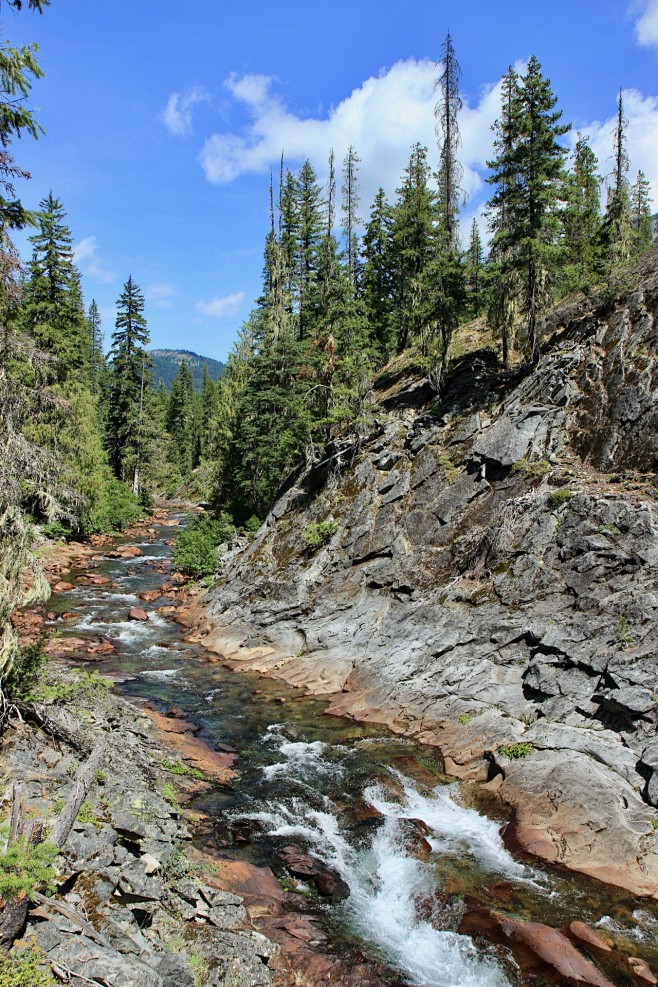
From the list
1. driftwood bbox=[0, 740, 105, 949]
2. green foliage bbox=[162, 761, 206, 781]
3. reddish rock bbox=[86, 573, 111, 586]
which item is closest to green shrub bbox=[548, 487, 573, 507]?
green foliage bbox=[162, 761, 206, 781]

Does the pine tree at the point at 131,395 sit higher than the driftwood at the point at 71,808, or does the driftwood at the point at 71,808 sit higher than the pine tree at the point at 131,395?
the pine tree at the point at 131,395

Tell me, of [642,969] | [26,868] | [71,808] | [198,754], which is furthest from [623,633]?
[26,868]

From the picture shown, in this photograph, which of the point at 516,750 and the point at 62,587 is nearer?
the point at 516,750

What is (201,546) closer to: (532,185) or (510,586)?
(510,586)

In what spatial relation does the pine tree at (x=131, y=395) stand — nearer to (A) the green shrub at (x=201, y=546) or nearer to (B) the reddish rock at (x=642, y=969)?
(A) the green shrub at (x=201, y=546)

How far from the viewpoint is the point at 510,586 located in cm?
1792

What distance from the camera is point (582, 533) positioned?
17141 millimetres

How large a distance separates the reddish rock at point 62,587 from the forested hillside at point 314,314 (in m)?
4.20

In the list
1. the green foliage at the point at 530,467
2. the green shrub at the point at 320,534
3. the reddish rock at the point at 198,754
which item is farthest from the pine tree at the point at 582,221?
the reddish rock at the point at 198,754

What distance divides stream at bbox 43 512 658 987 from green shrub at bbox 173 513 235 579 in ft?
45.5

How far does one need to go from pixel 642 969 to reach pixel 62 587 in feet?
94.5

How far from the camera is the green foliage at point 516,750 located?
44.2 ft

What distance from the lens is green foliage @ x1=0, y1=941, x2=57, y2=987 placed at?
5766mm

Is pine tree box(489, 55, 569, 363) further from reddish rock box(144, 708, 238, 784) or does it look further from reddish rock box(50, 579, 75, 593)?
reddish rock box(50, 579, 75, 593)
